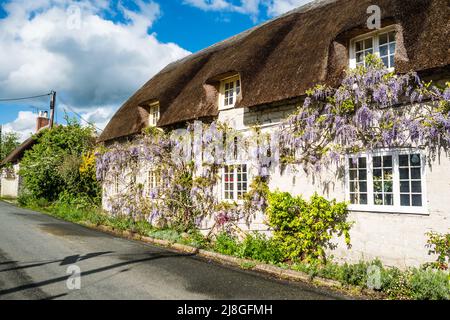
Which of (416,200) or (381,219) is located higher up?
(416,200)

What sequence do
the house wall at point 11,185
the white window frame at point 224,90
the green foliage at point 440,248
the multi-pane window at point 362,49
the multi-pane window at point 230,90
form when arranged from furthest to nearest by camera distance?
the house wall at point 11,185
the multi-pane window at point 230,90
the white window frame at point 224,90
the multi-pane window at point 362,49
the green foliage at point 440,248

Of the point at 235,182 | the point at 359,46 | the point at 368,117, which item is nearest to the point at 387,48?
the point at 359,46

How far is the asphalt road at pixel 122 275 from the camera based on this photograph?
523cm

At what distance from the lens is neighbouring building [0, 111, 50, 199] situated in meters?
30.2

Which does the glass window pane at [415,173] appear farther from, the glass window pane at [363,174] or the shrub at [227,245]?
the shrub at [227,245]

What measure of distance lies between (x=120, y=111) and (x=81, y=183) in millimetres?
5019

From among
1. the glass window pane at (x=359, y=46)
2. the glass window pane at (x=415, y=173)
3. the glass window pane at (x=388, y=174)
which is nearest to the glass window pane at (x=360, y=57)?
the glass window pane at (x=359, y=46)

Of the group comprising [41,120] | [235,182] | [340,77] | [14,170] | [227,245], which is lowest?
[227,245]

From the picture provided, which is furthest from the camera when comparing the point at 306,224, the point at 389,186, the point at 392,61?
the point at 306,224

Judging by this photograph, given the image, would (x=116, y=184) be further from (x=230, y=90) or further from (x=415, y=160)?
(x=415, y=160)

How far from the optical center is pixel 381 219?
247 inches

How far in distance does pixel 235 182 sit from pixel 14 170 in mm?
29515

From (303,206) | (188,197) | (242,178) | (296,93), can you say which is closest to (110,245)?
(188,197)

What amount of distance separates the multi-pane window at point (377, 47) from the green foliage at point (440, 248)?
3.35 metres
